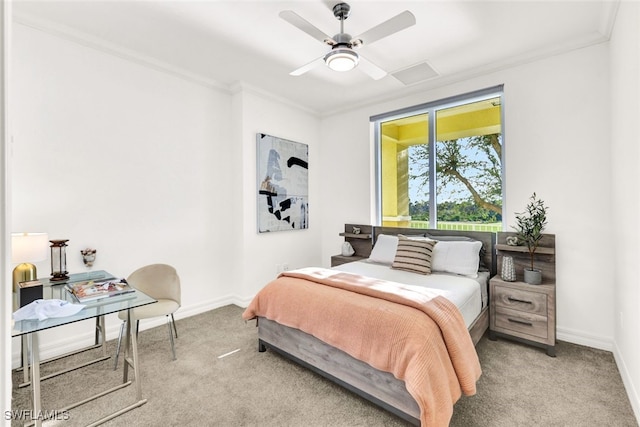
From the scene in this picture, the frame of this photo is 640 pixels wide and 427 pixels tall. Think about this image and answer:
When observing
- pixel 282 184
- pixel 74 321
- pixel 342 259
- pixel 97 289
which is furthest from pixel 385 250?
pixel 74 321

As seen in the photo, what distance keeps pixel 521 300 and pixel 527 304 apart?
0.17 ft

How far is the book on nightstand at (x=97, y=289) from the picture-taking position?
1988mm

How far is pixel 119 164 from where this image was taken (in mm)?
2977

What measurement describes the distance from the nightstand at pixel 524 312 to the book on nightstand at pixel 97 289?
3.04 metres

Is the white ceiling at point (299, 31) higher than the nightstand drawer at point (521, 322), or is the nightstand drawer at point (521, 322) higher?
the white ceiling at point (299, 31)

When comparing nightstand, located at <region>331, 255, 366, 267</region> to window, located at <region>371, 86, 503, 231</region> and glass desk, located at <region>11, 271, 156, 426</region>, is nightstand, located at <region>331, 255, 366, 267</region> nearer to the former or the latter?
window, located at <region>371, 86, 503, 231</region>

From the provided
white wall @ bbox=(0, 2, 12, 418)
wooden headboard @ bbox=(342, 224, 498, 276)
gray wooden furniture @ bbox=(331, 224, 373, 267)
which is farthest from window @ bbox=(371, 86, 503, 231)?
white wall @ bbox=(0, 2, 12, 418)

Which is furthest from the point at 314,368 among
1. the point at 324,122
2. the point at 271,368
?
the point at 324,122

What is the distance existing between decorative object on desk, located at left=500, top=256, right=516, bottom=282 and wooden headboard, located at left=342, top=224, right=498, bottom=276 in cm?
32

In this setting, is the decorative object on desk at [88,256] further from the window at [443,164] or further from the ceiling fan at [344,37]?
the window at [443,164]

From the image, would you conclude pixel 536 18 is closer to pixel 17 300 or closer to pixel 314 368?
pixel 314 368

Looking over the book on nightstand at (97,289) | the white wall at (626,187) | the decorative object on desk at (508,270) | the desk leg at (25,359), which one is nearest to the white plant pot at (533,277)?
the decorative object on desk at (508,270)

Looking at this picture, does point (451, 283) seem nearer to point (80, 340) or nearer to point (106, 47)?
point (80, 340)

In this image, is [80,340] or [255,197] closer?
[80,340]
